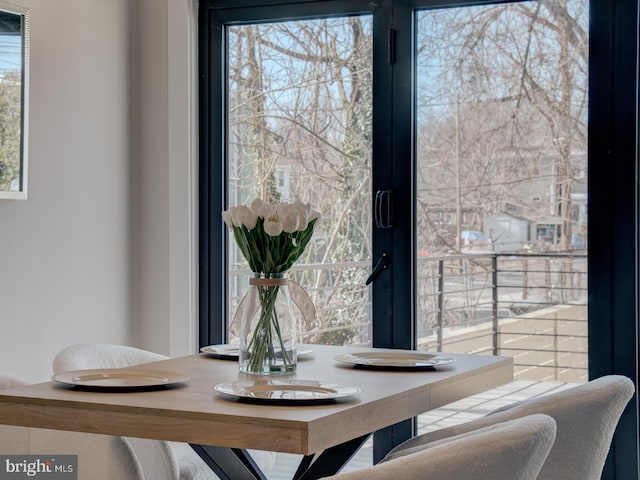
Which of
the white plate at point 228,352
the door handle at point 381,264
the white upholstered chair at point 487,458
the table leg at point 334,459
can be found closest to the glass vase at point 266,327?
the table leg at point 334,459

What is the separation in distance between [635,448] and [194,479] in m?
1.73

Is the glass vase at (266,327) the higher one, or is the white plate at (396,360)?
the glass vase at (266,327)

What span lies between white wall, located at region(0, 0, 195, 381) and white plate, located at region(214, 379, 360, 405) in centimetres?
161

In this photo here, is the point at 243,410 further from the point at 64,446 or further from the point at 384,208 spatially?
the point at 384,208

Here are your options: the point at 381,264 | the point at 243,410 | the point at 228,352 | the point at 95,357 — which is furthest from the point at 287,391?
the point at 381,264

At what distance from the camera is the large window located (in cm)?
352

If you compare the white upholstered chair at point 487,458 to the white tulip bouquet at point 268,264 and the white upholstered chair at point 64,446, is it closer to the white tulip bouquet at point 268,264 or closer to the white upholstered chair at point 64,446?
the white tulip bouquet at point 268,264

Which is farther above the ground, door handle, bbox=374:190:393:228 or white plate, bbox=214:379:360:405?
door handle, bbox=374:190:393:228

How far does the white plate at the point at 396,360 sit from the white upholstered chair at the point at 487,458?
933mm

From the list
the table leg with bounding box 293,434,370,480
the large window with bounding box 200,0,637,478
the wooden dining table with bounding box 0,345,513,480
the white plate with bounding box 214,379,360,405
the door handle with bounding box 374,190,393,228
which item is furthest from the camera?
the door handle with bounding box 374,190,393,228

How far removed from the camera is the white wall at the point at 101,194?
3527 mm

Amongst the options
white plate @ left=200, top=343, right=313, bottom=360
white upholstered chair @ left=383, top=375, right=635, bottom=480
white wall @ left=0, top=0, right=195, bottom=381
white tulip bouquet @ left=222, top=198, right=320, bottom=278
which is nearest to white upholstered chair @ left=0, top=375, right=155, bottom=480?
white plate @ left=200, top=343, right=313, bottom=360

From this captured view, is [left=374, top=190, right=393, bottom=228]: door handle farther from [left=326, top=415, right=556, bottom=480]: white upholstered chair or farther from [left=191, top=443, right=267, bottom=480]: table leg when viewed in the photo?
[left=326, top=415, right=556, bottom=480]: white upholstered chair

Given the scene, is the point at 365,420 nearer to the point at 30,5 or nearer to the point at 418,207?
the point at 418,207
